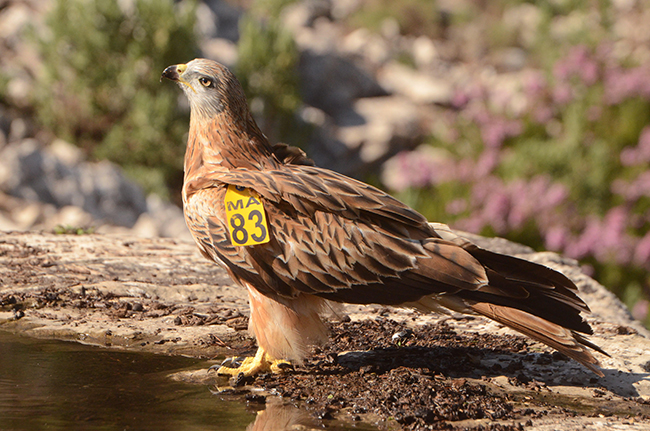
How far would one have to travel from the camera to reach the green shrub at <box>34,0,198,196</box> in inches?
508

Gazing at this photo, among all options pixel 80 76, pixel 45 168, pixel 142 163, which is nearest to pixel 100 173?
pixel 45 168

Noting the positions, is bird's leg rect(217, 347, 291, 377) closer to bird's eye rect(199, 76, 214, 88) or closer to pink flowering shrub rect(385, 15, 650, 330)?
bird's eye rect(199, 76, 214, 88)

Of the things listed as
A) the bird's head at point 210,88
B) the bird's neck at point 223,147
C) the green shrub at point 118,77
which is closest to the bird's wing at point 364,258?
the bird's neck at point 223,147

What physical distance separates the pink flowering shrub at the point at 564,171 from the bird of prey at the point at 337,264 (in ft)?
17.7

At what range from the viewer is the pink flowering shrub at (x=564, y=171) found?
8.60m

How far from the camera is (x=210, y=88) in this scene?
150 inches

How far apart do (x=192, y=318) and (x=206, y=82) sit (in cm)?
141

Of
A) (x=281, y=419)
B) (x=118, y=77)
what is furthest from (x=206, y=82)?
(x=118, y=77)

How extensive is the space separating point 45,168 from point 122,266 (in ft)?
17.2

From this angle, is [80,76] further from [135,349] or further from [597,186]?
[135,349]

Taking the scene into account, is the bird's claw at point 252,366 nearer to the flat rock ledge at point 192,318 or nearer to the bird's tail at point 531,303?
the flat rock ledge at point 192,318

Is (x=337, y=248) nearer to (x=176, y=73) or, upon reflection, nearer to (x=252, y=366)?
(x=252, y=366)

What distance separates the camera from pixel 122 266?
507cm

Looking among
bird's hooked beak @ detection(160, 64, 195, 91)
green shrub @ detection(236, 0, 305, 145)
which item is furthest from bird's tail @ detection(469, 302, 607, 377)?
green shrub @ detection(236, 0, 305, 145)
